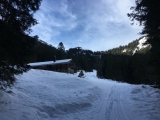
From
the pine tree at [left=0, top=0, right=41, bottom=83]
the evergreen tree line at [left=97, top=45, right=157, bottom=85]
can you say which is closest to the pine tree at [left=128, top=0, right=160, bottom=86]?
the pine tree at [left=0, top=0, right=41, bottom=83]

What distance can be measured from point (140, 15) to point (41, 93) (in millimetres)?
9586

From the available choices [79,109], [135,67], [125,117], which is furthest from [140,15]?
[135,67]

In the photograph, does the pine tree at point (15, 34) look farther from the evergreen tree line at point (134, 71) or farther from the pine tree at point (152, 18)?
the evergreen tree line at point (134, 71)

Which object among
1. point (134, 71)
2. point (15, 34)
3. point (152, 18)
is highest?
point (152, 18)

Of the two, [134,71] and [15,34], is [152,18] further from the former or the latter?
[134,71]

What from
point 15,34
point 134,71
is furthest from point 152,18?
point 134,71

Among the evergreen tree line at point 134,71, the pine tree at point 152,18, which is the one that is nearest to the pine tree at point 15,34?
the pine tree at point 152,18

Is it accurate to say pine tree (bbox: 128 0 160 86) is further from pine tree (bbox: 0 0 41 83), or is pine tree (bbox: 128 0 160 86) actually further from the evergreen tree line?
the evergreen tree line

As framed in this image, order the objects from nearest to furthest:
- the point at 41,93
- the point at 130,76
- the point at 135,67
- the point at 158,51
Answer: the point at 158,51 → the point at 41,93 → the point at 135,67 → the point at 130,76

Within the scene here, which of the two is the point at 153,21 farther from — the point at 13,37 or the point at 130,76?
the point at 130,76

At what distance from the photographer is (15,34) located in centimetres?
775

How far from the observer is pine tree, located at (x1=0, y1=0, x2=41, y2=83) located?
740cm

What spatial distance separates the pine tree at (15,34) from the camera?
24.3 feet

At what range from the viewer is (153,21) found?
31.1 ft
